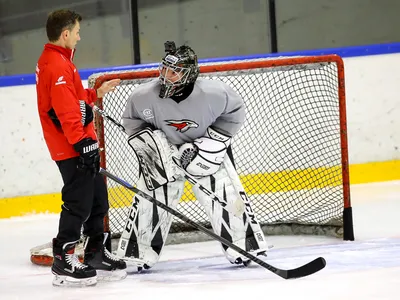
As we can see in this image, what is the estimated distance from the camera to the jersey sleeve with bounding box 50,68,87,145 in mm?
3738

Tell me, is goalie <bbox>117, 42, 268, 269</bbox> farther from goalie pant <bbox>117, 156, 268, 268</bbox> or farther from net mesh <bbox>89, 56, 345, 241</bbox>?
net mesh <bbox>89, 56, 345, 241</bbox>

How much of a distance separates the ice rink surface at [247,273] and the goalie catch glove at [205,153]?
17.0 inches

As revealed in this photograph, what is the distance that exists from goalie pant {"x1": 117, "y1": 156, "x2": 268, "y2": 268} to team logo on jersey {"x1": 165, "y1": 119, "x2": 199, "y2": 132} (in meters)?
0.24

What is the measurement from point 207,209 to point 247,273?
332 mm

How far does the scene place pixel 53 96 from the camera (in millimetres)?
3760

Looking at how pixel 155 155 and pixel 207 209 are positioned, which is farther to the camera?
pixel 207 209

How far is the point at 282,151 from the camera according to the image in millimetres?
5695

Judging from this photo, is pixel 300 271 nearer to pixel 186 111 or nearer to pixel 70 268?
pixel 186 111

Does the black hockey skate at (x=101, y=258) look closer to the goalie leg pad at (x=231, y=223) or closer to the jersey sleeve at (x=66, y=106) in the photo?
the goalie leg pad at (x=231, y=223)

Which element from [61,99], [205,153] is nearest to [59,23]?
[61,99]

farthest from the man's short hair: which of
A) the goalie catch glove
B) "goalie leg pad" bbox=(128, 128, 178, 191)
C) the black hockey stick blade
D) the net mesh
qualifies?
the black hockey stick blade

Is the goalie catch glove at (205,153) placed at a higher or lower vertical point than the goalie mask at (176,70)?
lower

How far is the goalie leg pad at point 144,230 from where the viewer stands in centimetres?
422

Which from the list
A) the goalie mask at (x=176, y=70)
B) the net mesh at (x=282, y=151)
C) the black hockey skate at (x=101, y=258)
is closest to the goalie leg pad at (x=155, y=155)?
the goalie mask at (x=176, y=70)
